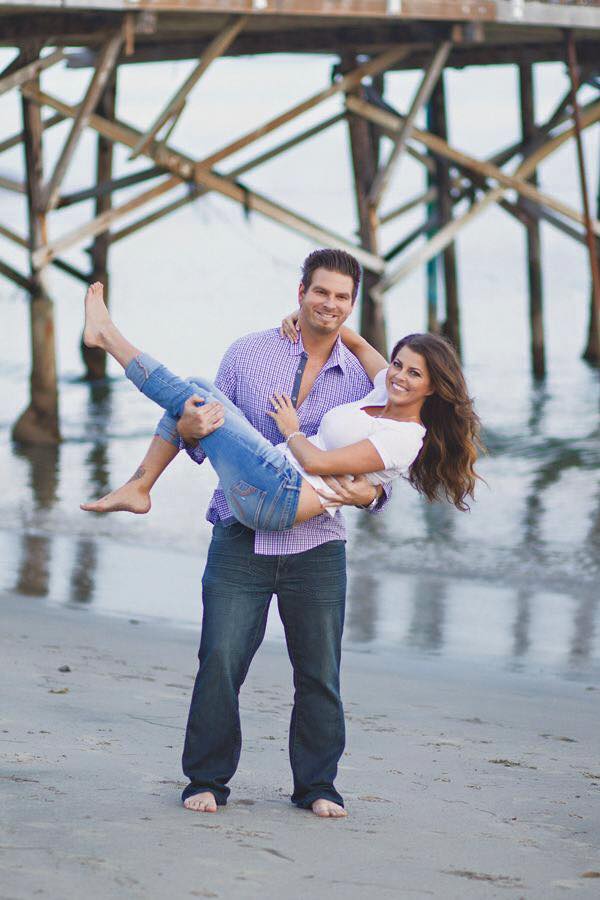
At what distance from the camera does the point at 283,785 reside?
381cm

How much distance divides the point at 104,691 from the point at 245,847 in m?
1.56

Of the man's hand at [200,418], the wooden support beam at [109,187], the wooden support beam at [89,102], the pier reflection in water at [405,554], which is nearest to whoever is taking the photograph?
the man's hand at [200,418]

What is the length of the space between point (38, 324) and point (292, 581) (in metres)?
8.04

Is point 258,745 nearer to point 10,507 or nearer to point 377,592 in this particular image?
point 377,592

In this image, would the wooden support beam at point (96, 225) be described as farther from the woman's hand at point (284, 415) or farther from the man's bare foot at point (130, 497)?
the woman's hand at point (284, 415)

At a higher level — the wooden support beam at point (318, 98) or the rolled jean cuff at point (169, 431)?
the wooden support beam at point (318, 98)

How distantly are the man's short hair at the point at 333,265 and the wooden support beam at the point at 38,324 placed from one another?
7731mm

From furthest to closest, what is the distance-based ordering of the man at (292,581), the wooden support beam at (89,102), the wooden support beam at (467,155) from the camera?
the wooden support beam at (467,155), the wooden support beam at (89,102), the man at (292,581)

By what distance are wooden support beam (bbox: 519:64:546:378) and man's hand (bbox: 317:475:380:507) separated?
1244cm

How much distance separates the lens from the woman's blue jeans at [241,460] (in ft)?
10.9

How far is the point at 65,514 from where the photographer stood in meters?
8.87

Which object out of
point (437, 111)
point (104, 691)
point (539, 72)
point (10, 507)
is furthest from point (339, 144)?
point (104, 691)

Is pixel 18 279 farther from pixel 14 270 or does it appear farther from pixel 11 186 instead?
pixel 11 186

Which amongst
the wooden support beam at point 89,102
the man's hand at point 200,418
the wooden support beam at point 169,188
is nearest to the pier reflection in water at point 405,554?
the wooden support beam at point 169,188
